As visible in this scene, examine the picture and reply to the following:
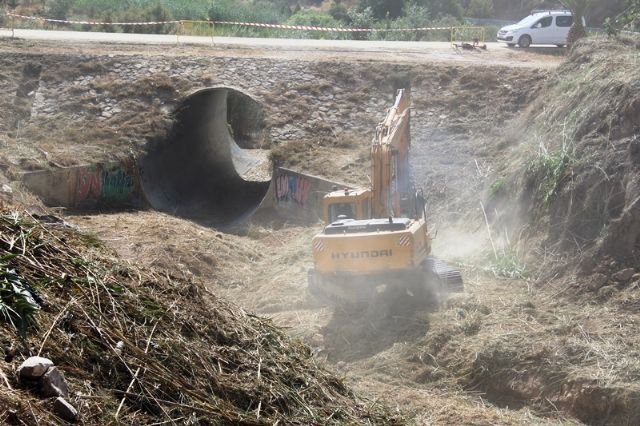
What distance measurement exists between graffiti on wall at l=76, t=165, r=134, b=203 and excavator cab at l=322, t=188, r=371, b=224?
9.12 m

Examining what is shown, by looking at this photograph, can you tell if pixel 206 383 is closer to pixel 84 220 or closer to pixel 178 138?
pixel 84 220

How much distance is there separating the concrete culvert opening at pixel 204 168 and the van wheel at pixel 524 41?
1069cm

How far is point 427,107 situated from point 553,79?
156 inches

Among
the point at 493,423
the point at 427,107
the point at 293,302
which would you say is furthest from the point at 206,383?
the point at 427,107

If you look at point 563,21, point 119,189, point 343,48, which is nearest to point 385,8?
point 563,21

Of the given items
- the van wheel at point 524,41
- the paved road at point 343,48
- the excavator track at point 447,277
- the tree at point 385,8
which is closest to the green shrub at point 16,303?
the excavator track at point 447,277

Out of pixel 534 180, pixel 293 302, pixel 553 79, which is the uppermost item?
pixel 553 79

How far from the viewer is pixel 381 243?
1470 centimetres

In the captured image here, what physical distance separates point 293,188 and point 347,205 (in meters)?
7.98

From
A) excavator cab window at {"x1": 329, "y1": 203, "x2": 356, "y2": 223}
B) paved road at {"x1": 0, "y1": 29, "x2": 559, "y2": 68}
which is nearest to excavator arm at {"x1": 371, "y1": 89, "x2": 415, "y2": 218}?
excavator cab window at {"x1": 329, "y1": 203, "x2": 356, "y2": 223}

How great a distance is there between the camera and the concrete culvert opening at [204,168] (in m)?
26.5

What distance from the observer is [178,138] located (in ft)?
92.7

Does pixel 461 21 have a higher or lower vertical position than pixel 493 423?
higher

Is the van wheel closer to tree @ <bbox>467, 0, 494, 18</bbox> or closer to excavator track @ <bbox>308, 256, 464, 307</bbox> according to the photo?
excavator track @ <bbox>308, 256, 464, 307</bbox>
